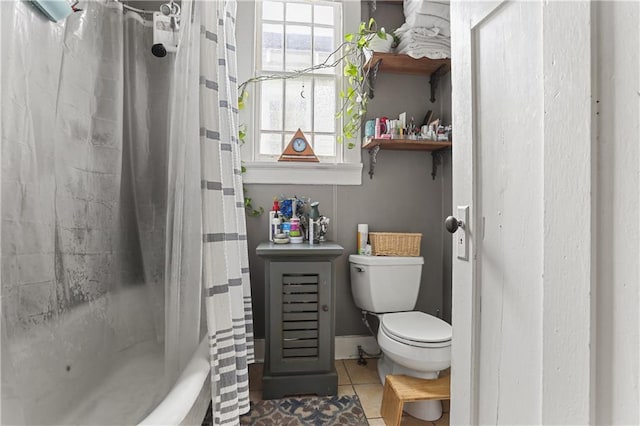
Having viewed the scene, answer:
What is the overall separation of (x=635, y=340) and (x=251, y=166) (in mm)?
1920

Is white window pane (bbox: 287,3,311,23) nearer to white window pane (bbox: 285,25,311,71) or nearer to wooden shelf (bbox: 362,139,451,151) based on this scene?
white window pane (bbox: 285,25,311,71)

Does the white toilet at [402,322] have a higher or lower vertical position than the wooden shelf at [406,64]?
lower

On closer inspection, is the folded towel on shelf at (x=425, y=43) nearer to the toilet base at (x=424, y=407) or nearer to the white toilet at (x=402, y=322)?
the white toilet at (x=402, y=322)

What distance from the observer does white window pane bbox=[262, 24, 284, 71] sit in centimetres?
212

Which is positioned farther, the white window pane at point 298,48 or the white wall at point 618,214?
the white window pane at point 298,48

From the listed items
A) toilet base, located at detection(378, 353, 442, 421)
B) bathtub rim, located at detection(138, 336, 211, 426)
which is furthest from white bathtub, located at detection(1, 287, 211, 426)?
toilet base, located at detection(378, 353, 442, 421)

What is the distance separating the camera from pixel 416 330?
1.54 metres

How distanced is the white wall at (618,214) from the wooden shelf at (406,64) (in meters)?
1.65

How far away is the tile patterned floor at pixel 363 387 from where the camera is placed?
147cm

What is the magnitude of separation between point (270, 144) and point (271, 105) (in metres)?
0.28

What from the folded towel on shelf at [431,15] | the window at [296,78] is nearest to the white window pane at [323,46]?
the window at [296,78]

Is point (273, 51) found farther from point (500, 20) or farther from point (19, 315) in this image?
point (19, 315)

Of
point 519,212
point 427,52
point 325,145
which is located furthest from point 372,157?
point 519,212

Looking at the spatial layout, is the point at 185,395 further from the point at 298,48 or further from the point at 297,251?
the point at 298,48
